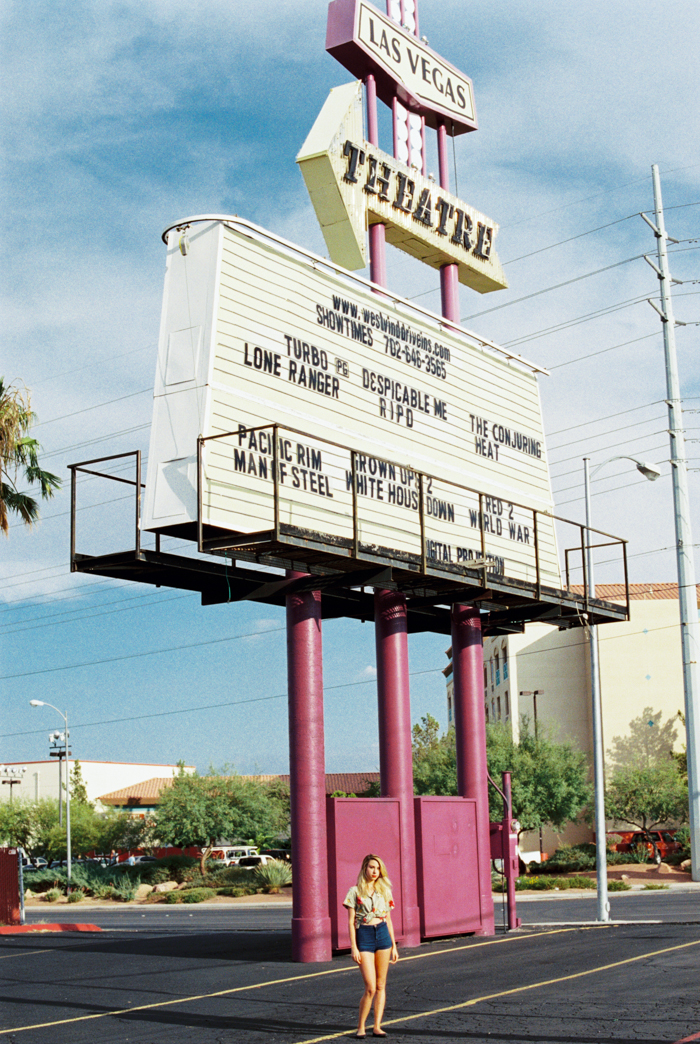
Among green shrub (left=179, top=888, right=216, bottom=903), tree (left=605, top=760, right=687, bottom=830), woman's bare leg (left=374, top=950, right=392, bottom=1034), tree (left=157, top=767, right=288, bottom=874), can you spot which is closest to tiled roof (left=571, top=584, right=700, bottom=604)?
tree (left=605, top=760, right=687, bottom=830)

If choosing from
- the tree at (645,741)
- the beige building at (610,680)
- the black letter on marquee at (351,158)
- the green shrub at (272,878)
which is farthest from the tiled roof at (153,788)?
the black letter on marquee at (351,158)

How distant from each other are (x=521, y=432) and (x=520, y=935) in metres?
9.51

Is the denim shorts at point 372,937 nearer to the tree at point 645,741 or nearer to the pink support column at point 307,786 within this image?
the pink support column at point 307,786

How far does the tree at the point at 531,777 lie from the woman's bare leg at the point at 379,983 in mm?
40782

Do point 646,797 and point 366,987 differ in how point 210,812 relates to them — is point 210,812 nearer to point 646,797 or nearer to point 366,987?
point 646,797

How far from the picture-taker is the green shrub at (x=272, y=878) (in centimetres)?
4819

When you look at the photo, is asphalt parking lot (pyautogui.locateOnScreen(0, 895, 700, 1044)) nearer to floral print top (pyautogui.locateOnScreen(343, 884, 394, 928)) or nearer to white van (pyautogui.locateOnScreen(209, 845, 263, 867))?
floral print top (pyautogui.locateOnScreen(343, 884, 394, 928))

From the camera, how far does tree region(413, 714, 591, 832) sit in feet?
169

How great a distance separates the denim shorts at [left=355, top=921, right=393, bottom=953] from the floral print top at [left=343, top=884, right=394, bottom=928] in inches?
2.4

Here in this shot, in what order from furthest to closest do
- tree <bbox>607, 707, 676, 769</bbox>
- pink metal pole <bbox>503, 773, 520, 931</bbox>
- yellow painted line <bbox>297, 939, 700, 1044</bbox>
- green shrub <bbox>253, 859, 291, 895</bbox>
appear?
1. tree <bbox>607, 707, 676, 769</bbox>
2. green shrub <bbox>253, 859, 291, 895</bbox>
3. pink metal pole <bbox>503, 773, 520, 931</bbox>
4. yellow painted line <bbox>297, 939, 700, 1044</bbox>

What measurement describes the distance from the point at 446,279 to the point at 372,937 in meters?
14.4

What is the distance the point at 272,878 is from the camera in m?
48.5

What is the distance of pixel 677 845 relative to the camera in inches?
2168

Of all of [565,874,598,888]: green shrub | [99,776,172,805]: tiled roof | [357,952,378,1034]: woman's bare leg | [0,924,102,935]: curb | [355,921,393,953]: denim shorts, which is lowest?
[99,776,172,805]: tiled roof
